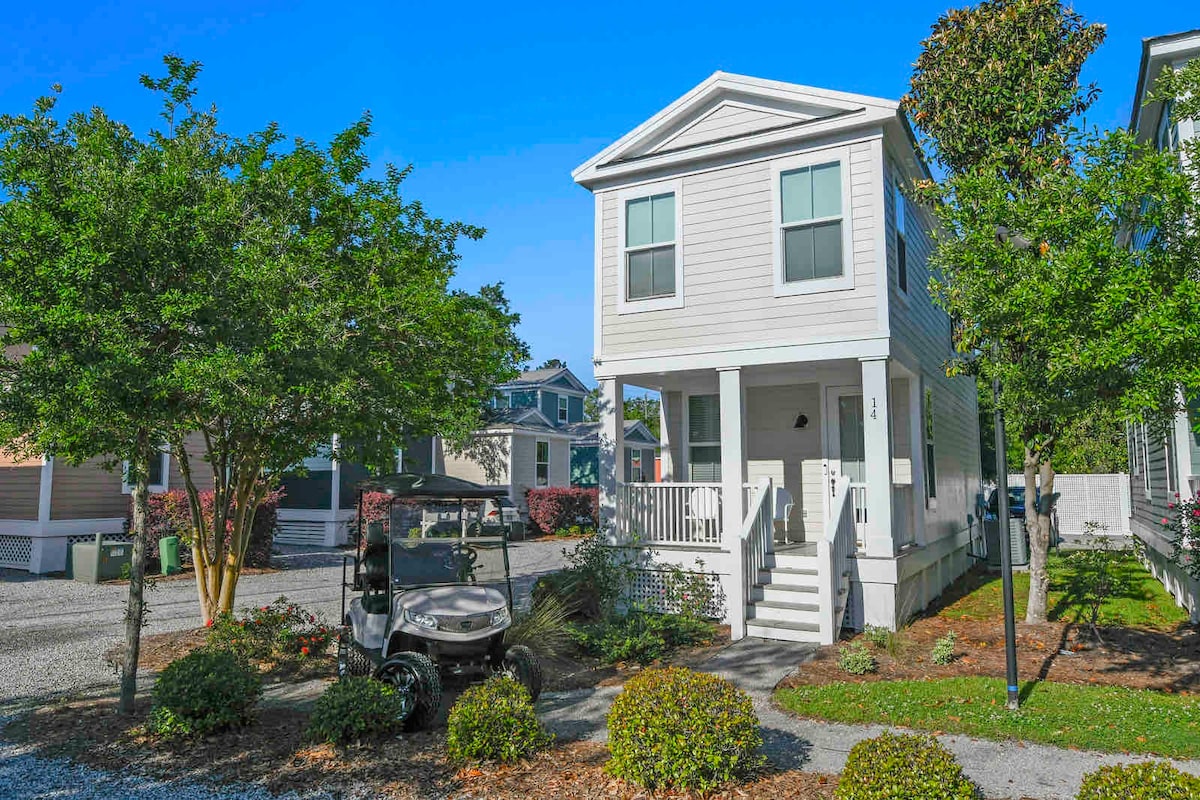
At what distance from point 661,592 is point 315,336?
20.4 feet

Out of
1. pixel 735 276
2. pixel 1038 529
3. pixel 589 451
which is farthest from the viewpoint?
pixel 589 451

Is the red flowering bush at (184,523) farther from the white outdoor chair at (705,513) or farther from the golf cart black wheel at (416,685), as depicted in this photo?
the golf cart black wheel at (416,685)

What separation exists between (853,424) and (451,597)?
25.4 feet

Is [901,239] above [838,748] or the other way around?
above

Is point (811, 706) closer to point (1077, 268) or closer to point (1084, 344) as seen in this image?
point (1084, 344)

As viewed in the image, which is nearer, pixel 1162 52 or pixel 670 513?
pixel 1162 52

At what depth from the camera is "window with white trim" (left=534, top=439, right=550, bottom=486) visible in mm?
29719

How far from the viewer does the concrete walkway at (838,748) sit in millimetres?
5059

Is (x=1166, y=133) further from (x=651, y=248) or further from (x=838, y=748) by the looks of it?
(x=838, y=748)

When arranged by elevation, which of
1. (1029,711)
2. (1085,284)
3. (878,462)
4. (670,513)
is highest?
(1085,284)

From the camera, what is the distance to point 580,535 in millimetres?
26672

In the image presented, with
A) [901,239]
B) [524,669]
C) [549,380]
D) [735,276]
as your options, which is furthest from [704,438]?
[549,380]

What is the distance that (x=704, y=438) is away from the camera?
44.1 ft

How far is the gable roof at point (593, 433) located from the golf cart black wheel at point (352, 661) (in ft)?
76.8
